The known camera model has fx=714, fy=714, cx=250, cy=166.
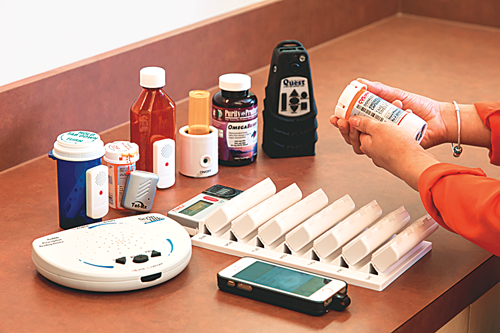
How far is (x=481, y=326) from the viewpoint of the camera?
1162 millimetres

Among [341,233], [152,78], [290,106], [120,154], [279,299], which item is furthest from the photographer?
[290,106]

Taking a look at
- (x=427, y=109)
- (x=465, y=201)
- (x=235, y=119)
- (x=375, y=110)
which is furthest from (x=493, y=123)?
(x=235, y=119)

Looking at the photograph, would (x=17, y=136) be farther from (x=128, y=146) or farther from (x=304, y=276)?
(x=304, y=276)

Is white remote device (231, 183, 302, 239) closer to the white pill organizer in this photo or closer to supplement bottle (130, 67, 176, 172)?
the white pill organizer

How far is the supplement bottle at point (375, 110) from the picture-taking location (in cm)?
115

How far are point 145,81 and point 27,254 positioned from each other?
1.23ft

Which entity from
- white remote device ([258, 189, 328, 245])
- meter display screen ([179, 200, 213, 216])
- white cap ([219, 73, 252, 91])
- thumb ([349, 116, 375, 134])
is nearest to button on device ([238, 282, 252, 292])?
white remote device ([258, 189, 328, 245])

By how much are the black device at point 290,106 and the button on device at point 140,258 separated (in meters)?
0.52

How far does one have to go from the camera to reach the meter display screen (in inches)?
45.2

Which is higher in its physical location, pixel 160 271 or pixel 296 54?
pixel 296 54

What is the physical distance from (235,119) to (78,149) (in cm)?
35

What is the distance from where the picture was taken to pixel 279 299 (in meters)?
0.92

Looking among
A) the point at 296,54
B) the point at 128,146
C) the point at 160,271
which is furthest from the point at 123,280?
the point at 296,54

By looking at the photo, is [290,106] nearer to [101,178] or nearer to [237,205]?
[237,205]
